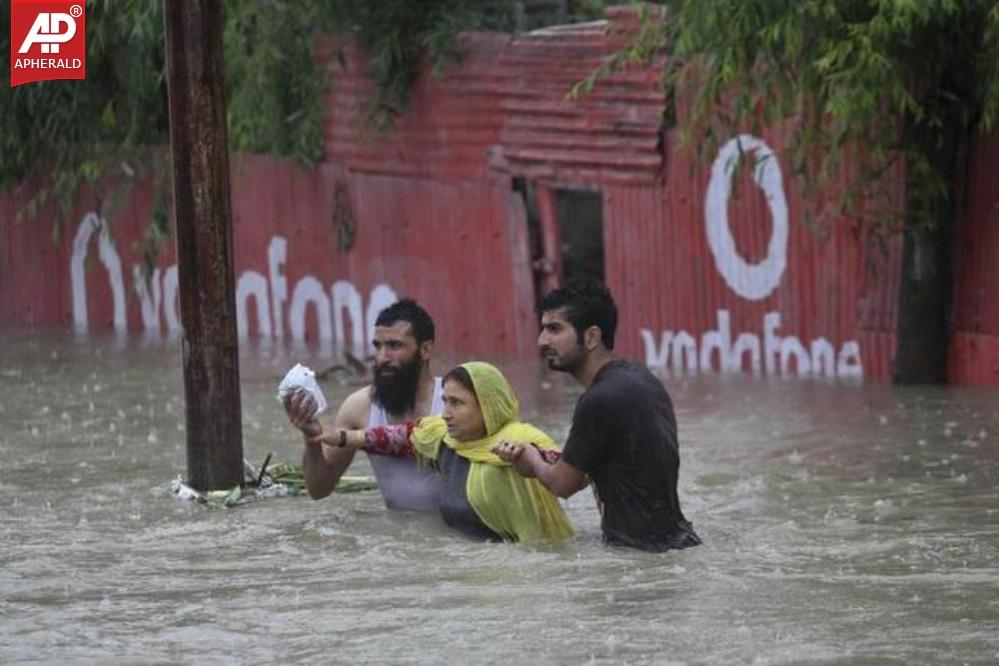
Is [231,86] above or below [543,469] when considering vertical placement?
above

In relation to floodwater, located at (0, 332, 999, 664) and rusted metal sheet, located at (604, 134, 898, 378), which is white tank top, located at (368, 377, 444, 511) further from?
rusted metal sheet, located at (604, 134, 898, 378)

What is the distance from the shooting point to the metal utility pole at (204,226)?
36.0 ft

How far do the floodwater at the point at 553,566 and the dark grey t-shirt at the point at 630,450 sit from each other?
0.16m

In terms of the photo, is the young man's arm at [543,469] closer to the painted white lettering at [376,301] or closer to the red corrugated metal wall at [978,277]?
the red corrugated metal wall at [978,277]

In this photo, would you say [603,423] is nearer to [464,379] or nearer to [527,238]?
[464,379]

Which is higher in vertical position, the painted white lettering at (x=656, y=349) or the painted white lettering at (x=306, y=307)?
the painted white lettering at (x=306, y=307)

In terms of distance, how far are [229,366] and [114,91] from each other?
11315 millimetres

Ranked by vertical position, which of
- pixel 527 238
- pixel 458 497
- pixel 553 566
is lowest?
pixel 553 566

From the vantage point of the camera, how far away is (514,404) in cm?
977

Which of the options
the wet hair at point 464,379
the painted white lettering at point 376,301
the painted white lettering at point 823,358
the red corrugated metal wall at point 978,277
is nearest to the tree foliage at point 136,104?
the painted white lettering at point 376,301

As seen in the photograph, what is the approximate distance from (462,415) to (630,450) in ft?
2.76

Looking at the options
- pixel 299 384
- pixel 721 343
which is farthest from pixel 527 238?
pixel 299 384

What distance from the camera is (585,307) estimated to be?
9164mm

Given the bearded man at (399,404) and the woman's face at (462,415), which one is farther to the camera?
the bearded man at (399,404)
